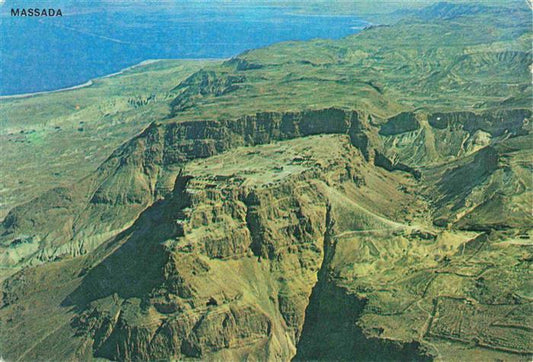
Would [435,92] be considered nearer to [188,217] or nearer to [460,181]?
[460,181]

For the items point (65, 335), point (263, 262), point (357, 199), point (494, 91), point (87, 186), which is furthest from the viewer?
point (494, 91)

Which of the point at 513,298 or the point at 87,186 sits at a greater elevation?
the point at 513,298

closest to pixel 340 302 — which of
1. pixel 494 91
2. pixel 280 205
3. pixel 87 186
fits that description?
pixel 280 205

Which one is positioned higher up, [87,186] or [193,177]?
[193,177]

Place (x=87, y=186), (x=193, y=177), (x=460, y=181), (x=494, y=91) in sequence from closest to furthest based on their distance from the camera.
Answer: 1. (x=193, y=177)
2. (x=460, y=181)
3. (x=87, y=186)
4. (x=494, y=91)

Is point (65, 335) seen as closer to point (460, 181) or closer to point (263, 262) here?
point (263, 262)

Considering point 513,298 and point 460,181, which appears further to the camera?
point 460,181

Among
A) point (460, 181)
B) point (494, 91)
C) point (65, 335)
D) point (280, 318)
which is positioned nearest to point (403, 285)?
point (280, 318)
